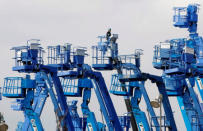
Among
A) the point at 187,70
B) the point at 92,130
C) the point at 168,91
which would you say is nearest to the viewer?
the point at 187,70

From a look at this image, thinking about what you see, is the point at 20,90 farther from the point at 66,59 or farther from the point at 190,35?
the point at 190,35

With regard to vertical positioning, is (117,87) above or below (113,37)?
below

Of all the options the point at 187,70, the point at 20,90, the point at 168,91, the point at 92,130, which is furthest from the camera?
the point at 92,130

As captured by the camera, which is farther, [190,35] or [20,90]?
[190,35]

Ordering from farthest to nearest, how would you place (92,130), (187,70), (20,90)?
(92,130)
(20,90)
(187,70)

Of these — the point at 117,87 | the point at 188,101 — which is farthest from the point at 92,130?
the point at 188,101

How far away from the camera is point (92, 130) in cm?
3350

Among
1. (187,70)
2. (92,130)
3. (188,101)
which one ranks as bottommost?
(92,130)

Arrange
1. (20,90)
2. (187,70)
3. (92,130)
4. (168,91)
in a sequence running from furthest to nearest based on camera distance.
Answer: (92,130), (168,91), (20,90), (187,70)

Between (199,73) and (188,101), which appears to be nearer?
(199,73)

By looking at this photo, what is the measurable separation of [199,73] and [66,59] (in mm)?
7012

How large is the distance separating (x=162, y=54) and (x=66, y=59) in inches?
211

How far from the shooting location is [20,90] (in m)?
28.7

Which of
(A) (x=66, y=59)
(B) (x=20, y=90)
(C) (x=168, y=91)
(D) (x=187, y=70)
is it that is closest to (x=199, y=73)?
(D) (x=187, y=70)
